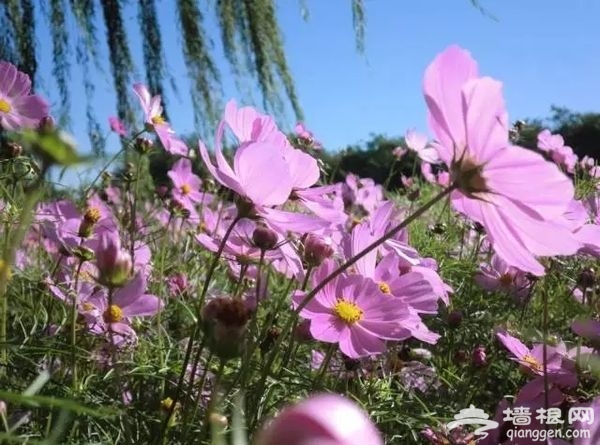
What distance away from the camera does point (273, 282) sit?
4.03ft

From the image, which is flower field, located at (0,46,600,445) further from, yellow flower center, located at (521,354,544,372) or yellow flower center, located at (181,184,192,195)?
yellow flower center, located at (181,184,192,195)

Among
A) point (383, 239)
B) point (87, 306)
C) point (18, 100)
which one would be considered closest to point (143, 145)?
point (18, 100)

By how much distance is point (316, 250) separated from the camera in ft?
1.99

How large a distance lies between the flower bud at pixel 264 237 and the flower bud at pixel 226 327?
17 centimetres

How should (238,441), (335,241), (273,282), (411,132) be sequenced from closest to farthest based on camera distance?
(238,441) < (335,241) < (273,282) < (411,132)

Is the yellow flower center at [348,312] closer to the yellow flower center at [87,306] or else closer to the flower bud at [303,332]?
the flower bud at [303,332]

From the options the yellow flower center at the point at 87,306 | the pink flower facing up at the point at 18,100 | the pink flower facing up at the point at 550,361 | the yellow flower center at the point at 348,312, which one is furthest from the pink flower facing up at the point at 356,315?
the pink flower facing up at the point at 18,100

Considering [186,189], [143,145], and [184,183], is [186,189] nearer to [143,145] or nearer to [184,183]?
[184,183]

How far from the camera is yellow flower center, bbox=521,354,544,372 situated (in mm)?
632

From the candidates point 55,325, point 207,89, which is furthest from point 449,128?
point 207,89

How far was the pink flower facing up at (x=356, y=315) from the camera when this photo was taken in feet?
1.90

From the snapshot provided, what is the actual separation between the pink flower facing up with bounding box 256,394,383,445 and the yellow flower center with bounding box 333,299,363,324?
1.36 ft

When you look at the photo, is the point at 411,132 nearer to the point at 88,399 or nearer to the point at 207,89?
the point at 207,89

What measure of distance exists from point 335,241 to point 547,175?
312 mm
